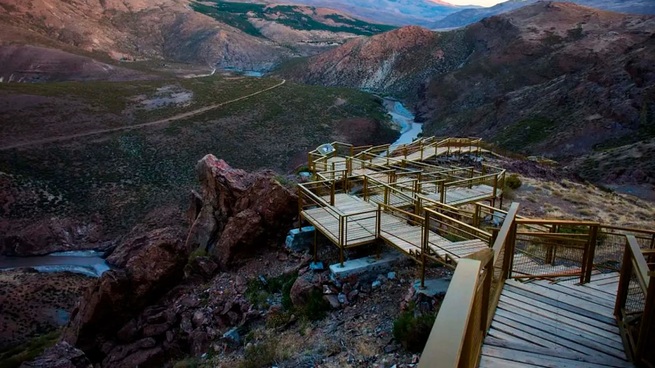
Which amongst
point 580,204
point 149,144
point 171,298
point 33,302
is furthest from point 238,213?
point 149,144

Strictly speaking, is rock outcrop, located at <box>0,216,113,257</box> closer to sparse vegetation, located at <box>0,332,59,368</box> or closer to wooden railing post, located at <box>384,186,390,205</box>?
sparse vegetation, located at <box>0,332,59,368</box>

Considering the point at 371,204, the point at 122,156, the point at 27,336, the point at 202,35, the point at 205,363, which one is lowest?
the point at 27,336

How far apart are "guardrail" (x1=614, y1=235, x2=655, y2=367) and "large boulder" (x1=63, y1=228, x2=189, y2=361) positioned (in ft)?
41.1

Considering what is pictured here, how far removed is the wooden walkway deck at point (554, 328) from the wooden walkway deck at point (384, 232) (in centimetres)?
223

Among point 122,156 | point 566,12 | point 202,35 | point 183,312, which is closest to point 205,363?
point 183,312

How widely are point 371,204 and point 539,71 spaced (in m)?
48.2

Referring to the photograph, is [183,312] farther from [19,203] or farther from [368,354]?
[19,203]

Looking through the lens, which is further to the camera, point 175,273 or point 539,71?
point 539,71

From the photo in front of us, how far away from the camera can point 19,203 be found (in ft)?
100

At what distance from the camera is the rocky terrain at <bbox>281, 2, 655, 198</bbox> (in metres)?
33.9

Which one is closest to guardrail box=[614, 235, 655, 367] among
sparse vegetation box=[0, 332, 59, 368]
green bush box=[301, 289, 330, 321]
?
green bush box=[301, 289, 330, 321]

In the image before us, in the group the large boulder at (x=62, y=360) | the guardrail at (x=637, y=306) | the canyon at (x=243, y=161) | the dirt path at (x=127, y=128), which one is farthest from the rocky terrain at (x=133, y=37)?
the guardrail at (x=637, y=306)

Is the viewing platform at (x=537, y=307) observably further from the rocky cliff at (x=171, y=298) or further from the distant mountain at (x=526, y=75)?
the distant mountain at (x=526, y=75)

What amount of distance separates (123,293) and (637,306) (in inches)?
513
